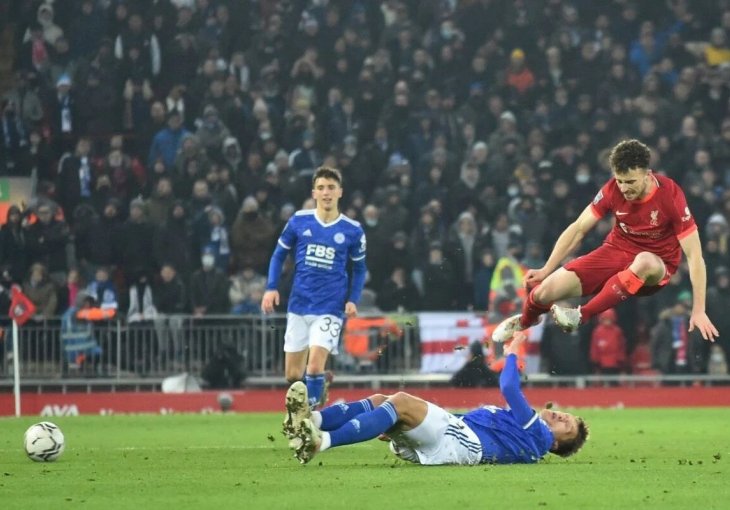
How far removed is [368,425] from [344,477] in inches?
14.6

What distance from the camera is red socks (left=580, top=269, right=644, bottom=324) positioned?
1161 cm

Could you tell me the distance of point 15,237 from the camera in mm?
21188

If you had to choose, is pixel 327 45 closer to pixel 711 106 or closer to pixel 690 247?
pixel 711 106

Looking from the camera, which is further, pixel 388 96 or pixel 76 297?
pixel 388 96

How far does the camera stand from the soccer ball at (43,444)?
11.1 m

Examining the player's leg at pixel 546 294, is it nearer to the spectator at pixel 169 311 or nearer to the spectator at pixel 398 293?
the spectator at pixel 398 293

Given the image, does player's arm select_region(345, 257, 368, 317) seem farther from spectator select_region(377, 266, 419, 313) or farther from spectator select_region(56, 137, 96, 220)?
spectator select_region(56, 137, 96, 220)

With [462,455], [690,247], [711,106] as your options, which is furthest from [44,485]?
[711,106]

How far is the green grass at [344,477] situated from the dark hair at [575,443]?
0.42 ft

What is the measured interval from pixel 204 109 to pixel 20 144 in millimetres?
2991

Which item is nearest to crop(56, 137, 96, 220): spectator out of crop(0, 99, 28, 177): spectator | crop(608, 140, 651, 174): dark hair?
crop(0, 99, 28, 177): spectator

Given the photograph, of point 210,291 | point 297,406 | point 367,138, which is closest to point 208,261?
point 210,291

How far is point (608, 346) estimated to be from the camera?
20844 mm

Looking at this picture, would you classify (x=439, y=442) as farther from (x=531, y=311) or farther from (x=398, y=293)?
(x=398, y=293)
